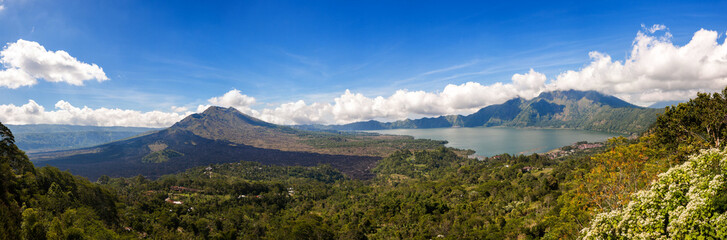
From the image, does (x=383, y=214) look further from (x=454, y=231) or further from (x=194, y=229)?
(x=194, y=229)

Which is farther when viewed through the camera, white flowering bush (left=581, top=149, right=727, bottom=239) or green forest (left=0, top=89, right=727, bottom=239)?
green forest (left=0, top=89, right=727, bottom=239)

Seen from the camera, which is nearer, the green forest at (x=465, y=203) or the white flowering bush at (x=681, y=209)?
the white flowering bush at (x=681, y=209)

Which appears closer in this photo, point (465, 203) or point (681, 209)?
point (681, 209)

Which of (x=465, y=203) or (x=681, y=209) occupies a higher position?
(x=681, y=209)
